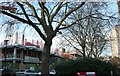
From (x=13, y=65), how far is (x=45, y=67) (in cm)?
2735

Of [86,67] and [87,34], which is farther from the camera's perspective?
[87,34]

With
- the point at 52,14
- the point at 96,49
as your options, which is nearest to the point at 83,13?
the point at 52,14

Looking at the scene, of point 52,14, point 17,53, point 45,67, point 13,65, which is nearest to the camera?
point 45,67

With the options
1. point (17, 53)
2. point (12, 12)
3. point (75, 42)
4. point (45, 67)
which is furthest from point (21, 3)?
point (17, 53)

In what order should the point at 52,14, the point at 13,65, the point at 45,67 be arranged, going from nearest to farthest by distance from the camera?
the point at 45,67 → the point at 52,14 → the point at 13,65

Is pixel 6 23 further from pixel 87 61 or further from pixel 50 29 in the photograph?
pixel 87 61

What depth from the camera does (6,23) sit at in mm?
18469

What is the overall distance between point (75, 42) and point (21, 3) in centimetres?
1949

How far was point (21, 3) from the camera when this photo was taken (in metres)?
15.7

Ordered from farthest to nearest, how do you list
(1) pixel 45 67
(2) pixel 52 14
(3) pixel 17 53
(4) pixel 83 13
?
(3) pixel 17 53 < (4) pixel 83 13 < (2) pixel 52 14 < (1) pixel 45 67

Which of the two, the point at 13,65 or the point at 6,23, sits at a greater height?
the point at 6,23

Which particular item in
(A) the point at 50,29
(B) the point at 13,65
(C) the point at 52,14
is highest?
(C) the point at 52,14

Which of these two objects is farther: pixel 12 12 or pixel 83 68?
pixel 83 68

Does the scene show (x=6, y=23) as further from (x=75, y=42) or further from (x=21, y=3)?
(x=75, y=42)
